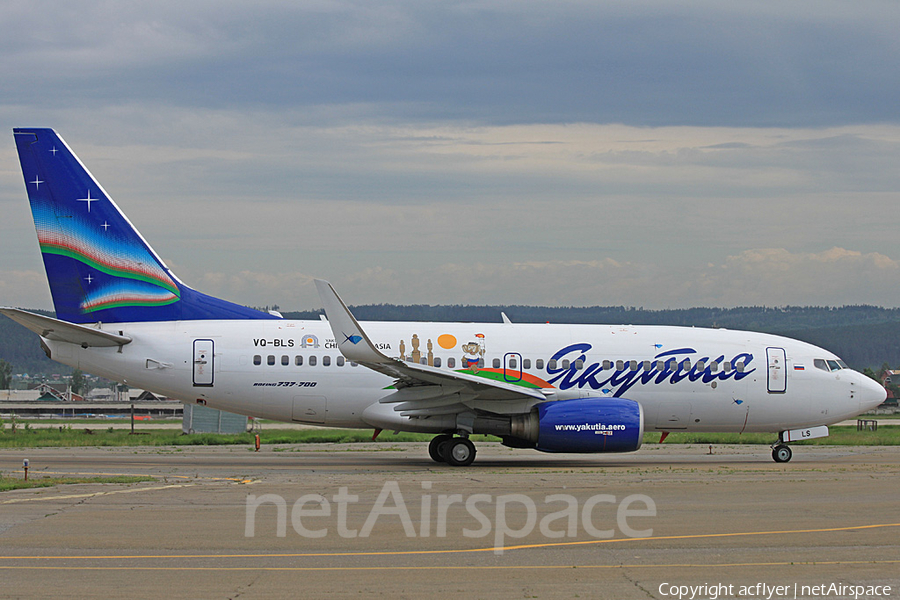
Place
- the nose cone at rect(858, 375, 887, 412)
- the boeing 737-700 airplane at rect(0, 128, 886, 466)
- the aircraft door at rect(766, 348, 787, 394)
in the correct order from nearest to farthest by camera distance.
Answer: the boeing 737-700 airplane at rect(0, 128, 886, 466), the aircraft door at rect(766, 348, 787, 394), the nose cone at rect(858, 375, 887, 412)

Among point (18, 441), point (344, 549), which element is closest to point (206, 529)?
point (344, 549)

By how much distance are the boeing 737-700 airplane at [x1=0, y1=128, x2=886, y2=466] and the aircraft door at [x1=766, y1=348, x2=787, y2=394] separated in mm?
37

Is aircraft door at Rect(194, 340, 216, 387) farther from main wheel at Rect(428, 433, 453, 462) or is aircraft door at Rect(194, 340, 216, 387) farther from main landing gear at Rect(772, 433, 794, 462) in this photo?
main landing gear at Rect(772, 433, 794, 462)

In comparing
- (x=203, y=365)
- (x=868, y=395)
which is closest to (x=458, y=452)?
(x=203, y=365)

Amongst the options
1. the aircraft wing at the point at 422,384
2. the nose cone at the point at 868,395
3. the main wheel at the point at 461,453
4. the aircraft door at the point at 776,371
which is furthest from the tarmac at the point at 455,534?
the nose cone at the point at 868,395

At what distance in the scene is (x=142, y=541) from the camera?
1142 centimetres

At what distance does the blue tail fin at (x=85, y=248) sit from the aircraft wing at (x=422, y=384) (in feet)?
17.8

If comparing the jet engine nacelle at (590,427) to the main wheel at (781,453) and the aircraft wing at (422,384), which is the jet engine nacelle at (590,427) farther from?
the main wheel at (781,453)

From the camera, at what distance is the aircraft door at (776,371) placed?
24.7m

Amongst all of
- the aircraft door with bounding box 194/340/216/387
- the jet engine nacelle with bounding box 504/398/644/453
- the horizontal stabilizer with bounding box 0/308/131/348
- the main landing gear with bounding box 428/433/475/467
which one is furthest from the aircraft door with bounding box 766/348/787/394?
the horizontal stabilizer with bounding box 0/308/131/348

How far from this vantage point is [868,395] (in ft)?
82.5

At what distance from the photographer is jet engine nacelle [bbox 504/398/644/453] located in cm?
2145

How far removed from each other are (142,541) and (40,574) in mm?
1922

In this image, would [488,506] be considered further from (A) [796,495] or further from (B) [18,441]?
(B) [18,441]
